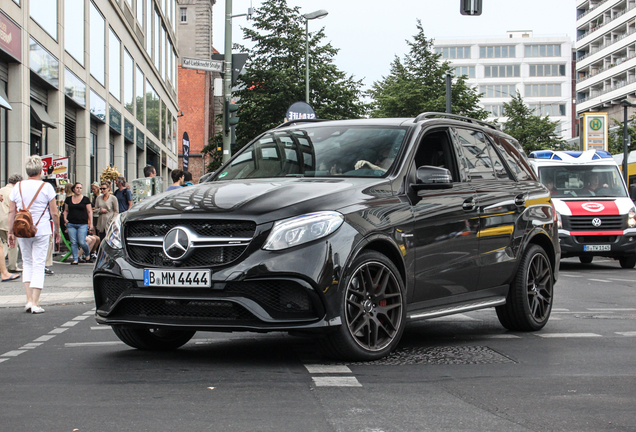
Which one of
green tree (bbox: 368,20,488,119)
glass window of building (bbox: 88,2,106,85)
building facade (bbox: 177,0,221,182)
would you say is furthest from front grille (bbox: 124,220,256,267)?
building facade (bbox: 177,0,221,182)

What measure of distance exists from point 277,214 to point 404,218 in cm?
111

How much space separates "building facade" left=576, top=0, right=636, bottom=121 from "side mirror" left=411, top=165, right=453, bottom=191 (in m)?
79.7

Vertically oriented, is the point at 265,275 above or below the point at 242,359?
above

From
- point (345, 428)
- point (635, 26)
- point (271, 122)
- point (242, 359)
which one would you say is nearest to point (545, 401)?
point (345, 428)

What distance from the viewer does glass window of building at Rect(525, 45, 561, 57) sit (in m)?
119

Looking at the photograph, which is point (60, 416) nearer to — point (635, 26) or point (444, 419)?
point (444, 419)

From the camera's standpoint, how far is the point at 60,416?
431 centimetres

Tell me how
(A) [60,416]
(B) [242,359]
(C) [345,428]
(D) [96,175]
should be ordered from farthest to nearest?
(D) [96,175] < (B) [242,359] < (A) [60,416] < (C) [345,428]

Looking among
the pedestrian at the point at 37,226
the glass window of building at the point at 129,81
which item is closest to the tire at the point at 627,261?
the pedestrian at the point at 37,226

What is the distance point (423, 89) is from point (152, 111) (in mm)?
15297

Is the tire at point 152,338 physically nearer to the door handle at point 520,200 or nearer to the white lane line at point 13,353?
the white lane line at point 13,353

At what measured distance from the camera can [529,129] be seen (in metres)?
62.9

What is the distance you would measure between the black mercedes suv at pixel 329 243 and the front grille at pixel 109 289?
0.04ft

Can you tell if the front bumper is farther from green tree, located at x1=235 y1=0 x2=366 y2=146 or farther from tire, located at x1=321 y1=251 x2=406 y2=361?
green tree, located at x1=235 y1=0 x2=366 y2=146
